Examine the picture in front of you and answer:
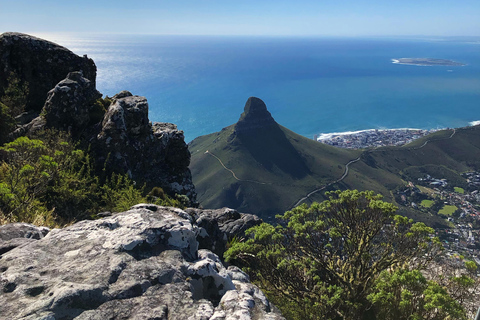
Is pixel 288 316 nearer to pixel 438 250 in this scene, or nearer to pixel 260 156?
pixel 438 250

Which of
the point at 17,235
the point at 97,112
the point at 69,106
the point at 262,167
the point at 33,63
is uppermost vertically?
the point at 33,63

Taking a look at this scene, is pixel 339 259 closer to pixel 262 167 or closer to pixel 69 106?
pixel 69 106

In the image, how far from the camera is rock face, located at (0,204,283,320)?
420cm

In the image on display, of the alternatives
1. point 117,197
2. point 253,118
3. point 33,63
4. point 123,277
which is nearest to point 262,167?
point 253,118

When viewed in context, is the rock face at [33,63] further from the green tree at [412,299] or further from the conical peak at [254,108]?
the conical peak at [254,108]

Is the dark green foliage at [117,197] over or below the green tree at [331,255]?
over

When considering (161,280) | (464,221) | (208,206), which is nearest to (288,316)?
(161,280)

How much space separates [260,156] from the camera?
149250 mm

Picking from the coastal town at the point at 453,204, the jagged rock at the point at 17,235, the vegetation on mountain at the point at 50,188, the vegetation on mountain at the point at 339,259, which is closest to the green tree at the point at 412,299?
the vegetation on mountain at the point at 339,259

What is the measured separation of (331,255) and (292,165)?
438ft

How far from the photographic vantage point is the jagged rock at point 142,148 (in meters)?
16.1

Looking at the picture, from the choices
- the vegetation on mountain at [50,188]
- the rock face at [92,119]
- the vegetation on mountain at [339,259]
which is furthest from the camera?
the rock face at [92,119]

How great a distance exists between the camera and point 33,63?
20.1 meters

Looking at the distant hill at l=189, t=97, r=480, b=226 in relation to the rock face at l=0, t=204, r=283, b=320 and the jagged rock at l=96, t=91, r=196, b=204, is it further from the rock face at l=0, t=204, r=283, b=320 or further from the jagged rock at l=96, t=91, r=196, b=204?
the rock face at l=0, t=204, r=283, b=320
